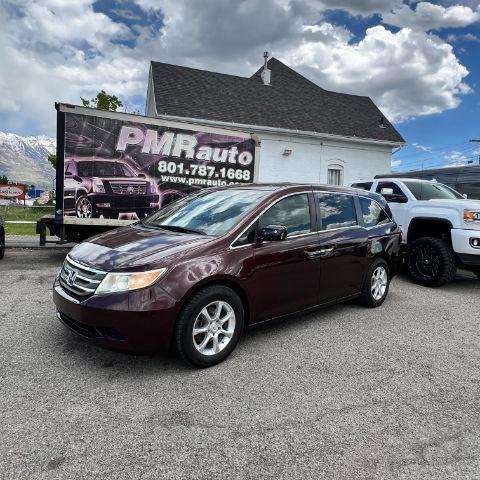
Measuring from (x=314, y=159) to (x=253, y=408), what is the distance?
56.3ft

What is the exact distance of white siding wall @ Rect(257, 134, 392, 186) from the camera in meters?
18.1

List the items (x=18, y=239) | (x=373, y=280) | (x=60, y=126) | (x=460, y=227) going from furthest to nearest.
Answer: (x=18, y=239) → (x=60, y=126) → (x=460, y=227) → (x=373, y=280)

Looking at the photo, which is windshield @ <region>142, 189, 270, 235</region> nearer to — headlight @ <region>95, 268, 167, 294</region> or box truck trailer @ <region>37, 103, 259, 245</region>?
headlight @ <region>95, 268, 167, 294</region>

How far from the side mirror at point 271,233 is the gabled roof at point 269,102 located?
44.3ft

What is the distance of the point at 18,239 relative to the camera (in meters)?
11.0

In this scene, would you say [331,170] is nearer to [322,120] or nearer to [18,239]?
[322,120]

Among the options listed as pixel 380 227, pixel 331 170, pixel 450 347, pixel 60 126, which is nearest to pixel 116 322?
pixel 450 347

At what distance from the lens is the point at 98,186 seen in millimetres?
7895

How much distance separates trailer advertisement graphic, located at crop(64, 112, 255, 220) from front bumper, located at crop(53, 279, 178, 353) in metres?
5.10

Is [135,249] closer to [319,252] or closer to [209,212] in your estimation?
[209,212]

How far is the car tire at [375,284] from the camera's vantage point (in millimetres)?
5320

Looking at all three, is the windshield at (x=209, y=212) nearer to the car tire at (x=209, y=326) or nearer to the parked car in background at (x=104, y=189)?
the car tire at (x=209, y=326)

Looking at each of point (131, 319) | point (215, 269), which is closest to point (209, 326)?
point (215, 269)

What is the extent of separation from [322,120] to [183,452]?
19.1 metres
